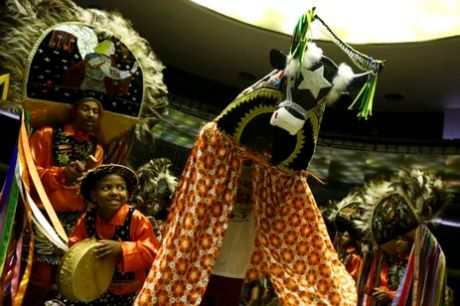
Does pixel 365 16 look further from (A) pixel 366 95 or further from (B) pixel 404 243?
(A) pixel 366 95

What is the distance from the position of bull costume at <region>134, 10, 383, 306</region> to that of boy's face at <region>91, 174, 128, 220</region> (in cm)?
26

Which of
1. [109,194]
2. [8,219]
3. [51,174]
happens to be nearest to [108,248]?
[109,194]

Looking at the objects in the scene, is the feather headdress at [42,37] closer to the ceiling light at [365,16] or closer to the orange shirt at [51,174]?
the orange shirt at [51,174]

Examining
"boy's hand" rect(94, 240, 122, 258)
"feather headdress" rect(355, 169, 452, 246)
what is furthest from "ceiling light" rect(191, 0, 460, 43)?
"boy's hand" rect(94, 240, 122, 258)

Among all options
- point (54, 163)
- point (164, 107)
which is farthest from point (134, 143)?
point (54, 163)

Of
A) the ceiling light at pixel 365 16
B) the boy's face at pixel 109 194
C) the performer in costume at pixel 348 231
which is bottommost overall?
the boy's face at pixel 109 194

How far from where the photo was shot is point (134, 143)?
3205 millimetres

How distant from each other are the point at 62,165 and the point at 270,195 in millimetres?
1081

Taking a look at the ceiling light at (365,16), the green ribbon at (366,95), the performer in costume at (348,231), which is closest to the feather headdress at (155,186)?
the ceiling light at (365,16)

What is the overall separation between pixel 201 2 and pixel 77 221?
2.45m

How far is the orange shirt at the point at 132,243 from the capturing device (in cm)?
252

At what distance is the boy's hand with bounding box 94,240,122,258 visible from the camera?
2.44m

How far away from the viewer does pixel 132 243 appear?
2551 millimetres

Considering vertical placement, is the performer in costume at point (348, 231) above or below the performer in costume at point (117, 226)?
above
